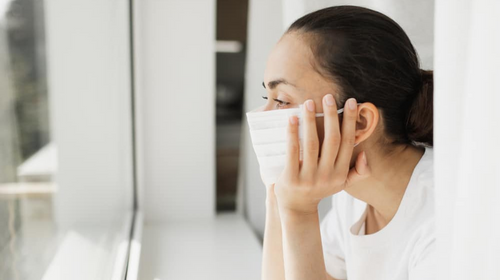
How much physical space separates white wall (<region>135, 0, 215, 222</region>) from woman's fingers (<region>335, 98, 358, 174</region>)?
39.4 inches

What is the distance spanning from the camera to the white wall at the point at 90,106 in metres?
1.29

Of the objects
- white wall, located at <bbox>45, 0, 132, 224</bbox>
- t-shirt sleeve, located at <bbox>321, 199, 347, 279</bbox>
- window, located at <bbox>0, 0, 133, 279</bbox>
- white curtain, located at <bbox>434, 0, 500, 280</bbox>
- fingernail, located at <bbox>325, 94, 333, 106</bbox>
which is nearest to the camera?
white curtain, located at <bbox>434, 0, 500, 280</bbox>

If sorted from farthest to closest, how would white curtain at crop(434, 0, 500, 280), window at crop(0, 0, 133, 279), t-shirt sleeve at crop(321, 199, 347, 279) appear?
t-shirt sleeve at crop(321, 199, 347, 279)
window at crop(0, 0, 133, 279)
white curtain at crop(434, 0, 500, 280)

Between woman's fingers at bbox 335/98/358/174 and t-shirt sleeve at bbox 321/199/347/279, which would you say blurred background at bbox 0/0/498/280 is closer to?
t-shirt sleeve at bbox 321/199/347/279

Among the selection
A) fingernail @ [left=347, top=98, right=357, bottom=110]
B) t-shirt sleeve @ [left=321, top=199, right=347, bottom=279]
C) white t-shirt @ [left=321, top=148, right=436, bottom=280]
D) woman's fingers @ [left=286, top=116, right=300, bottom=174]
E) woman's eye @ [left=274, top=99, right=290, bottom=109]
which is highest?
fingernail @ [left=347, top=98, right=357, bottom=110]

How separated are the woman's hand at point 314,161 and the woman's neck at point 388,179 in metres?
0.11

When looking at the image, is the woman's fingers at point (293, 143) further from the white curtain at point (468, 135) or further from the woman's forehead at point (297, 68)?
the white curtain at point (468, 135)

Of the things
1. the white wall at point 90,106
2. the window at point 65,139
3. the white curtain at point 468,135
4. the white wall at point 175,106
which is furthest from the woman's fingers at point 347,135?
the white wall at point 175,106

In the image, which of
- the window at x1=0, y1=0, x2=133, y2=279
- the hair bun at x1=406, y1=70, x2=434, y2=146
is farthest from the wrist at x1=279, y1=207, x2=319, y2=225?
the window at x1=0, y1=0, x2=133, y2=279

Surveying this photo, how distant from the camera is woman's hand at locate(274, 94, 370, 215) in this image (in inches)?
29.6

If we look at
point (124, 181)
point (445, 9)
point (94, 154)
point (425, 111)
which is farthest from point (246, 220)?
point (445, 9)

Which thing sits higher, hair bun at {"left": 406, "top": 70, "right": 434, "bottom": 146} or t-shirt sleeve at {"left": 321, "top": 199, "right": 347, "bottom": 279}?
hair bun at {"left": 406, "top": 70, "right": 434, "bottom": 146}

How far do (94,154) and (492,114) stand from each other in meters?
1.29

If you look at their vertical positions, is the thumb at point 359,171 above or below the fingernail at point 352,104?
below
